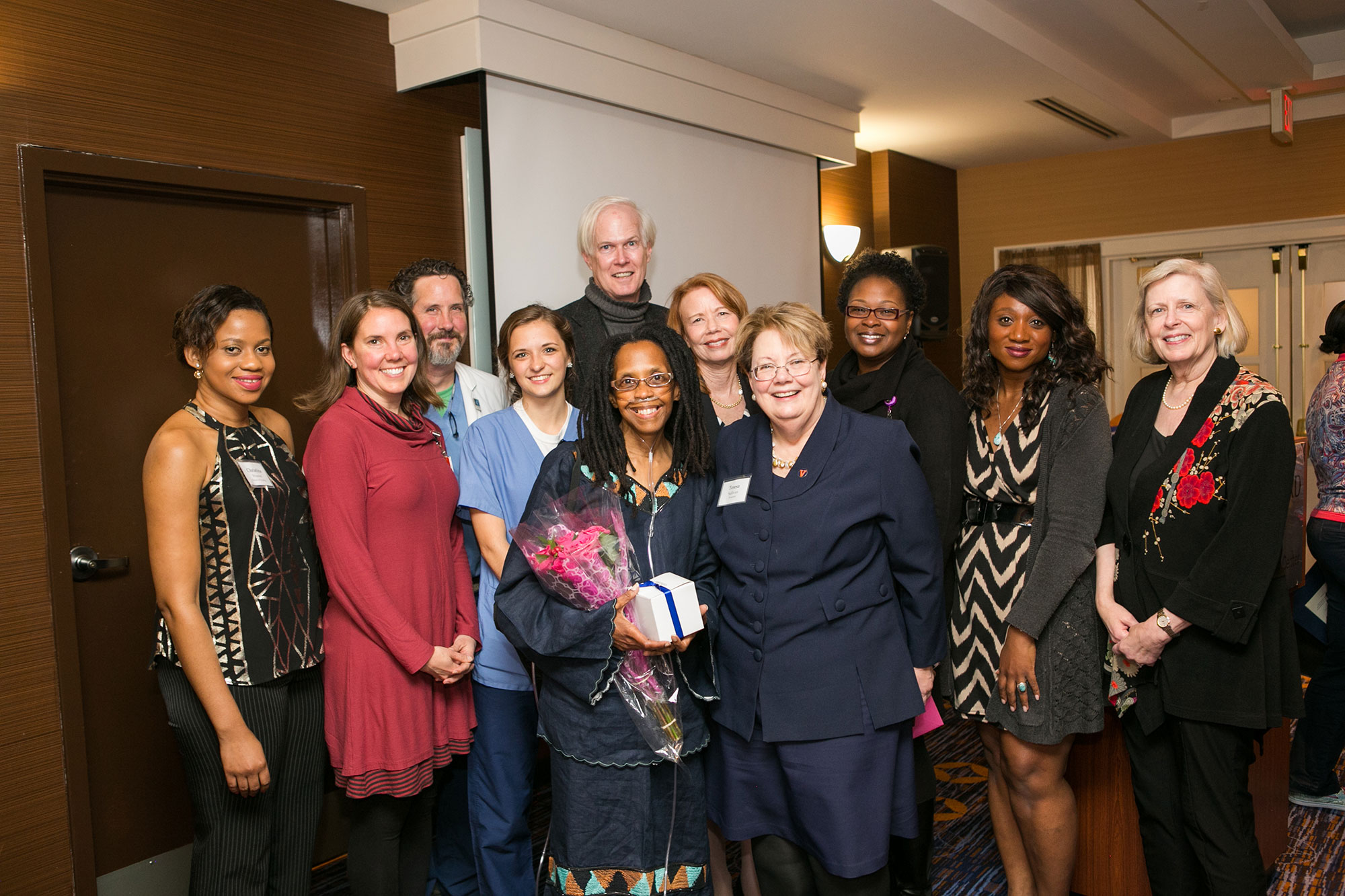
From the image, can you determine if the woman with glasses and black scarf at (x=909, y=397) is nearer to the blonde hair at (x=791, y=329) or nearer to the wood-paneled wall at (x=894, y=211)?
the blonde hair at (x=791, y=329)

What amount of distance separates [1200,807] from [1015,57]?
150 inches

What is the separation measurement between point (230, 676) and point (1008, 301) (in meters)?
2.12

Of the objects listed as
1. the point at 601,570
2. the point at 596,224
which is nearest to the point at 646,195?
the point at 596,224

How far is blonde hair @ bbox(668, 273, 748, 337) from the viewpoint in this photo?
294 cm

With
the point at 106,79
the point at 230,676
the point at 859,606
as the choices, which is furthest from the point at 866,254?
the point at 106,79

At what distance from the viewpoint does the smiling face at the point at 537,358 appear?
2480mm

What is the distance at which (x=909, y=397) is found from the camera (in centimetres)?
255

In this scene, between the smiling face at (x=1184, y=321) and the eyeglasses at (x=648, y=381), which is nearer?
the eyeglasses at (x=648, y=381)

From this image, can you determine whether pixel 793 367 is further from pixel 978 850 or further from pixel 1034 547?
pixel 978 850

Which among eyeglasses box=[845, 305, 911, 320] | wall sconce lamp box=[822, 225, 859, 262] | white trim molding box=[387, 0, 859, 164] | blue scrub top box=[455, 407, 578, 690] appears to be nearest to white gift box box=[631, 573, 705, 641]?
blue scrub top box=[455, 407, 578, 690]

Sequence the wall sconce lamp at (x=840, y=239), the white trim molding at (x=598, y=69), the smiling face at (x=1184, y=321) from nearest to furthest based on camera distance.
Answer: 1. the smiling face at (x=1184, y=321)
2. the white trim molding at (x=598, y=69)
3. the wall sconce lamp at (x=840, y=239)

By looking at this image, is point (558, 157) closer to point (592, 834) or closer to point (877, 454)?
point (877, 454)

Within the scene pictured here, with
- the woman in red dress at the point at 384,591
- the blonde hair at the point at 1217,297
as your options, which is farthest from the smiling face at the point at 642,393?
the blonde hair at the point at 1217,297

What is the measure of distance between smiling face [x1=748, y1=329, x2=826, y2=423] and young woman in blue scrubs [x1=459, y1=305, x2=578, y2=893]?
653mm
